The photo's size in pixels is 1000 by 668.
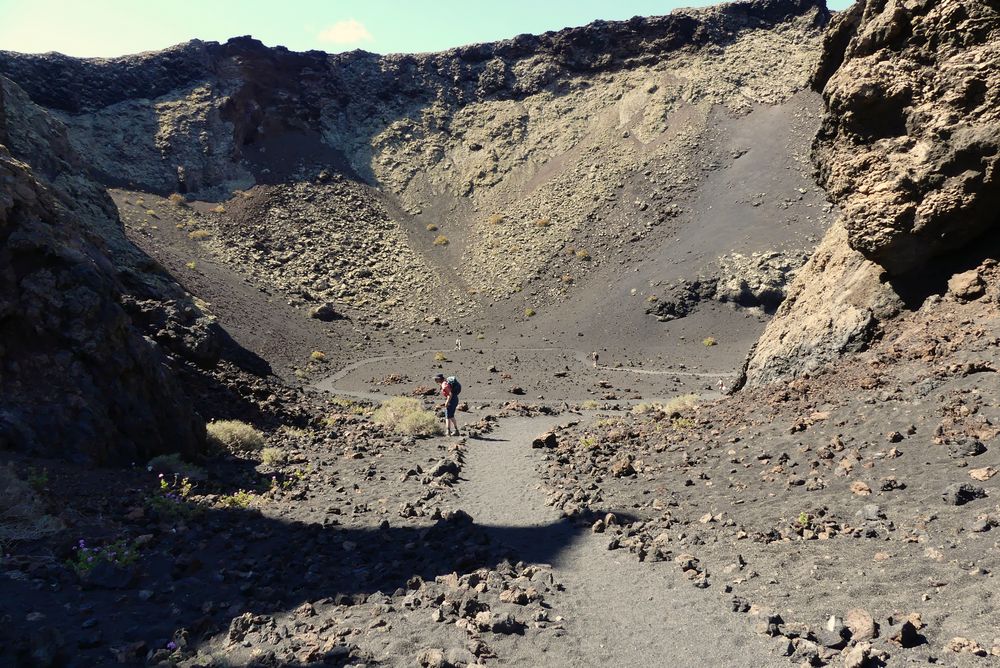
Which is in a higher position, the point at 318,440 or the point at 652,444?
the point at 318,440

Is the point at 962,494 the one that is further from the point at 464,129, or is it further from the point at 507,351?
the point at 464,129

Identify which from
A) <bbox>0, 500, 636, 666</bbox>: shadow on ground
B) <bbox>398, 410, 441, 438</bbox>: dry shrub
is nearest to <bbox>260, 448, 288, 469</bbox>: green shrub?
<bbox>0, 500, 636, 666</bbox>: shadow on ground

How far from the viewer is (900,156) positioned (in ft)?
32.1

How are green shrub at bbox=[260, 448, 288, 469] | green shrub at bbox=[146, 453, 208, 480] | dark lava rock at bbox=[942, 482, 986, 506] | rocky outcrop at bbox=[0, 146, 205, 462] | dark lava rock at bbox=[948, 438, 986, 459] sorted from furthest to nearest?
green shrub at bbox=[260, 448, 288, 469]
green shrub at bbox=[146, 453, 208, 480]
rocky outcrop at bbox=[0, 146, 205, 462]
dark lava rock at bbox=[948, 438, 986, 459]
dark lava rock at bbox=[942, 482, 986, 506]

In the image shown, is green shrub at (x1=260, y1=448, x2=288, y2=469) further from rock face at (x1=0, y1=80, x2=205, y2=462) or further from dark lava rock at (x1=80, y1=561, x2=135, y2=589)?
dark lava rock at (x1=80, y1=561, x2=135, y2=589)

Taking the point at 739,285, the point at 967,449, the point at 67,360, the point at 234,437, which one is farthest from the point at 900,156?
the point at 739,285

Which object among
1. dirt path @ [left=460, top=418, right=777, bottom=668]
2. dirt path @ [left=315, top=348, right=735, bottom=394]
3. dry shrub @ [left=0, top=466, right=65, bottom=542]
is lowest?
dirt path @ [left=460, top=418, right=777, bottom=668]

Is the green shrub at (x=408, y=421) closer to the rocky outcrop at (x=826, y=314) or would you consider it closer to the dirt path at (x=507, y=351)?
the rocky outcrop at (x=826, y=314)

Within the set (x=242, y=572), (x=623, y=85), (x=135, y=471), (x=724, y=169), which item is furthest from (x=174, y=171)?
(x=242, y=572)

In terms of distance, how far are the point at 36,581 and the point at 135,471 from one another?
14.3 ft

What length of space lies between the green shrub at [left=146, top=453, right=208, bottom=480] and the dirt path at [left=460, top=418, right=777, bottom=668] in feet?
14.9

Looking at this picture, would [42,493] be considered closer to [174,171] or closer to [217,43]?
[174,171]

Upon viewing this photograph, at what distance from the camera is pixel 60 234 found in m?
11.0

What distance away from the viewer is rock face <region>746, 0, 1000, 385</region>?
28.4ft
